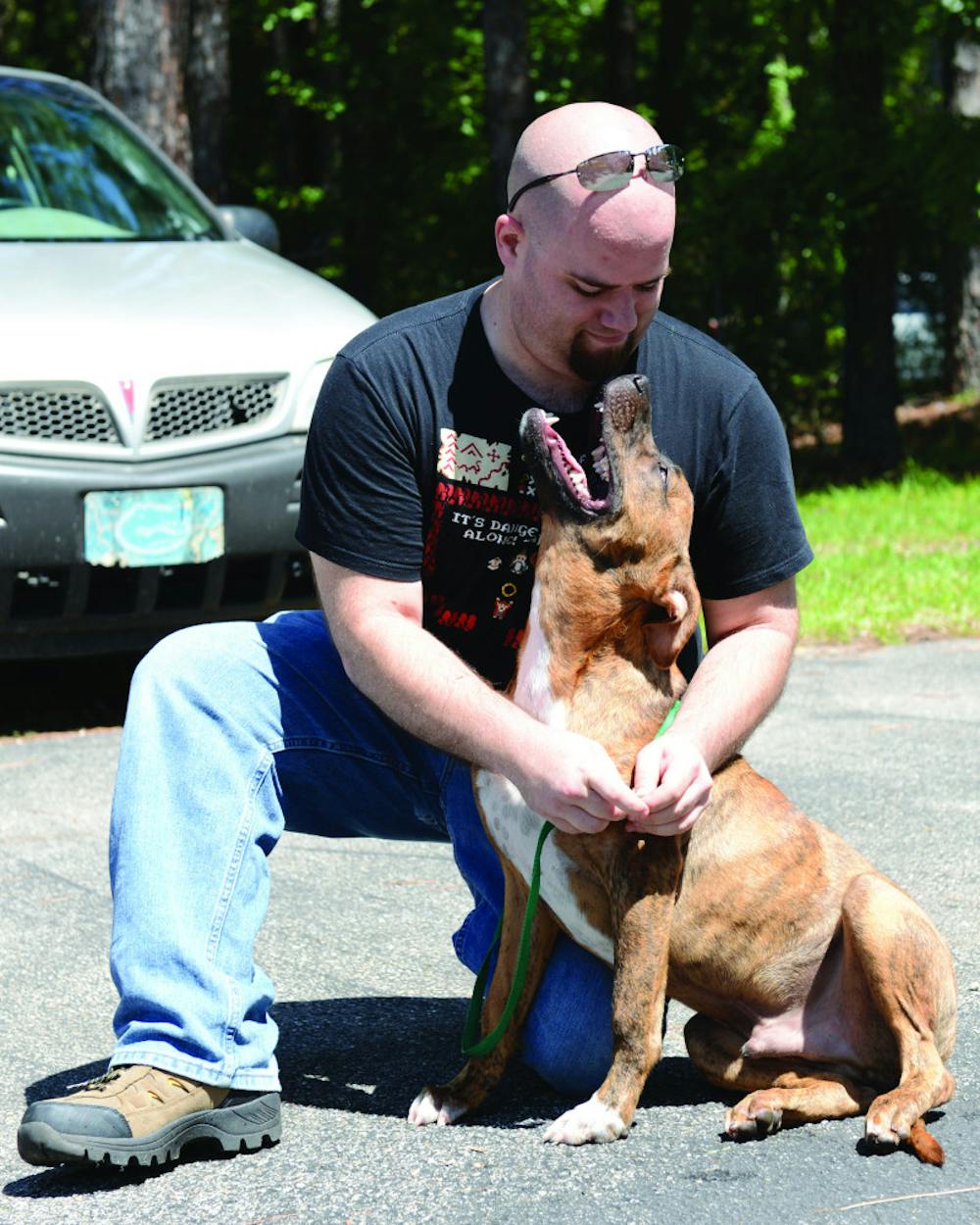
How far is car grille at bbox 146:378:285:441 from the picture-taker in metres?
6.23

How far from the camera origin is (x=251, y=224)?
7742mm

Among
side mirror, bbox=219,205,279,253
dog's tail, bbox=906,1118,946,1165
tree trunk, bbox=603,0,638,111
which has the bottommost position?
dog's tail, bbox=906,1118,946,1165

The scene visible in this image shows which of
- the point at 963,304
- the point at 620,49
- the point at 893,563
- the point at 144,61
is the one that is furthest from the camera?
the point at 963,304

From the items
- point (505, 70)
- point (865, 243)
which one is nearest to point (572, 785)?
point (505, 70)

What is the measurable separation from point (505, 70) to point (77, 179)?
24.3 feet

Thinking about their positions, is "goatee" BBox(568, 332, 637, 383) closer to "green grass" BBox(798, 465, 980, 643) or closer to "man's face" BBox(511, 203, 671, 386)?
"man's face" BBox(511, 203, 671, 386)

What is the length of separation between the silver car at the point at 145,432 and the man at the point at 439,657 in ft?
8.80

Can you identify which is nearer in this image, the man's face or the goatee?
the man's face

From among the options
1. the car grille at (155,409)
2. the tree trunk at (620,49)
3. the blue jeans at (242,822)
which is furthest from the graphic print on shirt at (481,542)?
the tree trunk at (620,49)

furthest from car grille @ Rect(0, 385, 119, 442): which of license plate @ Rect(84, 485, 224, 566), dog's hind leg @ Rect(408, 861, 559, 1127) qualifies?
dog's hind leg @ Rect(408, 861, 559, 1127)

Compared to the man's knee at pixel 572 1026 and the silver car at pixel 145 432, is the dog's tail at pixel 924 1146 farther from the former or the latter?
the silver car at pixel 145 432

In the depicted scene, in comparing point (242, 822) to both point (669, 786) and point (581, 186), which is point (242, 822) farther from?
point (581, 186)

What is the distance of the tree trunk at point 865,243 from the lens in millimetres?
14625

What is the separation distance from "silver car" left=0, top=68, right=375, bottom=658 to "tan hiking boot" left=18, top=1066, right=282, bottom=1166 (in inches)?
132
